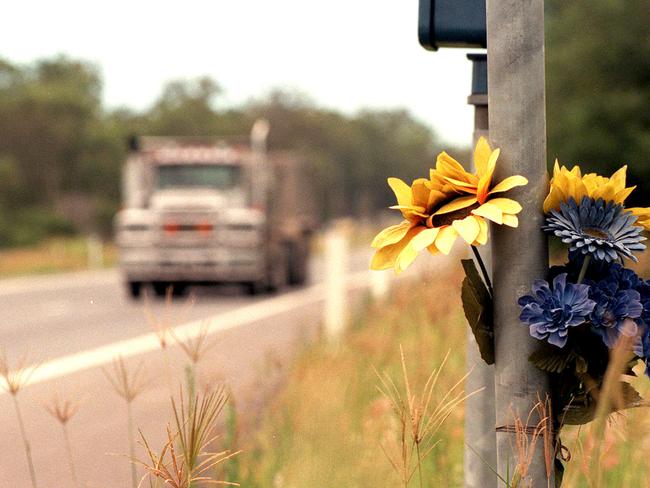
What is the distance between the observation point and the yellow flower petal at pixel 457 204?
85.7 inches

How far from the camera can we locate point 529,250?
7.32 feet

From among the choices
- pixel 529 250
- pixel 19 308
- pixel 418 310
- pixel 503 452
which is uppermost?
pixel 529 250

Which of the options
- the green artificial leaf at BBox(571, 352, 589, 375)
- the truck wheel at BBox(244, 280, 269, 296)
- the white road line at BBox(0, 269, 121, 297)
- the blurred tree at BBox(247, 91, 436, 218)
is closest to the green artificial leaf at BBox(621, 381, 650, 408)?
the green artificial leaf at BBox(571, 352, 589, 375)

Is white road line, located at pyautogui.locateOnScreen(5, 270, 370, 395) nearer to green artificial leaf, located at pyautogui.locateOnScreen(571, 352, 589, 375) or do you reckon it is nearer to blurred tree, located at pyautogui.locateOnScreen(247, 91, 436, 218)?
green artificial leaf, located at pyautogui.locateOnScreen(571, 352, 589, 375)

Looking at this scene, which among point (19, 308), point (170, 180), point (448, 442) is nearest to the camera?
point (448, 442)

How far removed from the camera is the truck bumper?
18328 millimetres

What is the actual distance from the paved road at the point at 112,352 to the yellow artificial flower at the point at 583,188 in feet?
3.31

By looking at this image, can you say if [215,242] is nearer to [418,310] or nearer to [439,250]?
[418,310]

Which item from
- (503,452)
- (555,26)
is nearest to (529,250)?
(503,452)

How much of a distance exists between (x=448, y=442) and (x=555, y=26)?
24546 mm

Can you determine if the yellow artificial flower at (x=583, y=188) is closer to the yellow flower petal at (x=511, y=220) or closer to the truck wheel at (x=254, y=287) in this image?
the yellow flower petal at (x=511, y=220)

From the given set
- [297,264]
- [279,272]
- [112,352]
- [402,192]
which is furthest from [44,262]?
[402,192]

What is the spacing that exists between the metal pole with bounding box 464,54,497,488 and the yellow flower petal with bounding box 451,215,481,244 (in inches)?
23.0

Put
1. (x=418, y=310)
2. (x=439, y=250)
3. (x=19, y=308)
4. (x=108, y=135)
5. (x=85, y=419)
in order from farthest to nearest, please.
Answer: (x=108, y=135) < (x=19, y=308) < (x=418, y=310) < (x=85, y=419) < (x=439, y=250)
